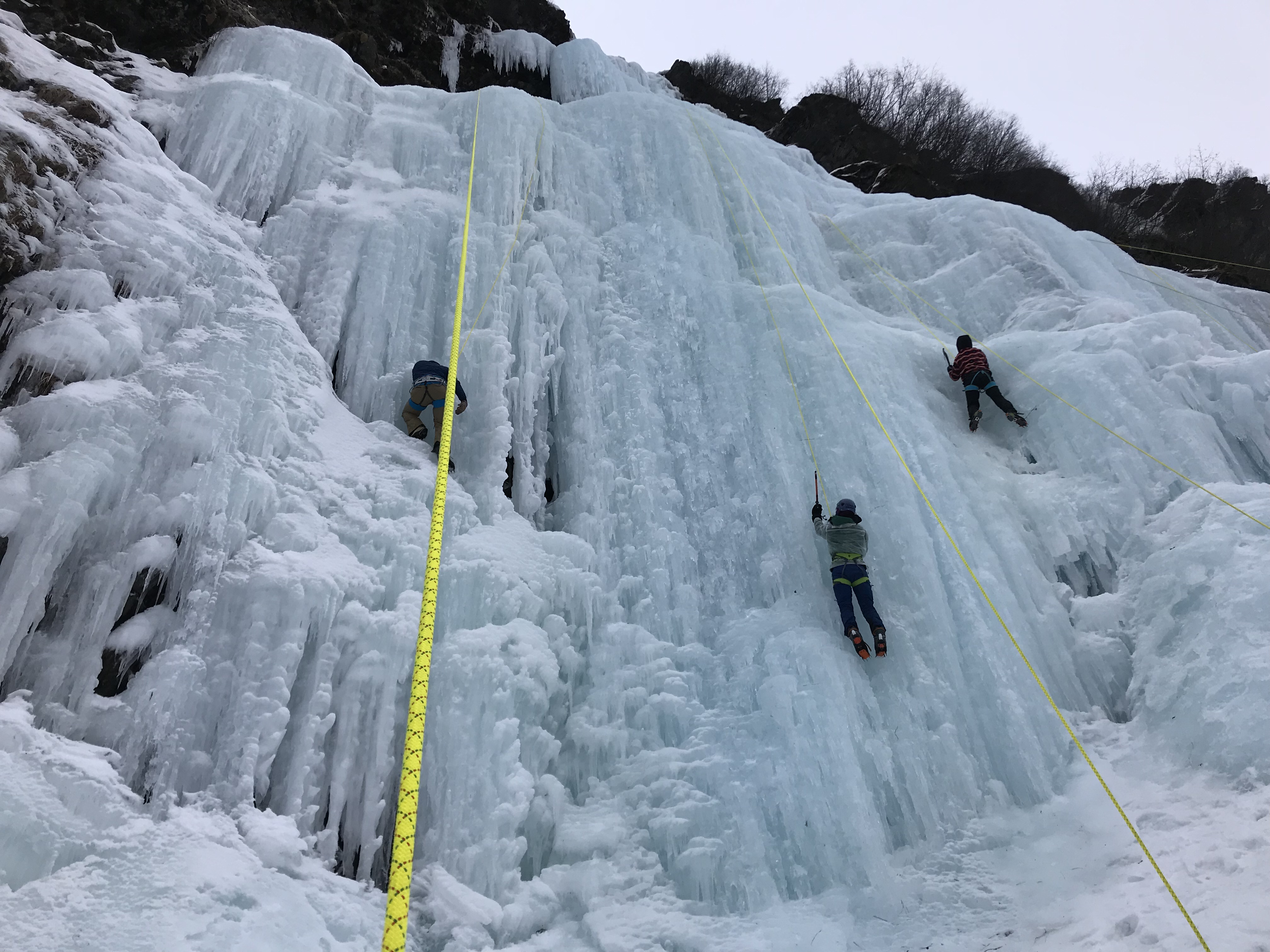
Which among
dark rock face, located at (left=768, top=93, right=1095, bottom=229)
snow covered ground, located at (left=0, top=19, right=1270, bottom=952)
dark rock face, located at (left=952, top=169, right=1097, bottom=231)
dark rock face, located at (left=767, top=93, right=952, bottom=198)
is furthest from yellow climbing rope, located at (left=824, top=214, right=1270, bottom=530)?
dark rock face, located at (left=952, top=169, right=1097, bottom=231)

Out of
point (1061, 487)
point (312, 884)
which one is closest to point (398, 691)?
point (312, 884)

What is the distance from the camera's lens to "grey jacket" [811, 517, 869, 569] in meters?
4.20

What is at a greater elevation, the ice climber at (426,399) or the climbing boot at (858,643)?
the ice climber at (426,399)

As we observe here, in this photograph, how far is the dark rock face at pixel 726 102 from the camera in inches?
590

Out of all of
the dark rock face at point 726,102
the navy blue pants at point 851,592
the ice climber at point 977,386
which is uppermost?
the dark rock face at point 726,102

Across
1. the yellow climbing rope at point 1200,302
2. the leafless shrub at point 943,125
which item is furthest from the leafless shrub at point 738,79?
the yellow climbing rope at point 1200,302

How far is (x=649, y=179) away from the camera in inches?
271

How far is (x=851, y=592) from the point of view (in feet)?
13.8

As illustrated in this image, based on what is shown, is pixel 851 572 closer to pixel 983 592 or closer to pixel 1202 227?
pixel 983 592

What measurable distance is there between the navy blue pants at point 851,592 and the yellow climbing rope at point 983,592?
73 cm

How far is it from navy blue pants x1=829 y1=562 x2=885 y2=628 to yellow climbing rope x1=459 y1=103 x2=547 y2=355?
2964 mm

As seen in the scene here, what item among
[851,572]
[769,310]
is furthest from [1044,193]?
[851,572]

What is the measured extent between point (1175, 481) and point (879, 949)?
372cm

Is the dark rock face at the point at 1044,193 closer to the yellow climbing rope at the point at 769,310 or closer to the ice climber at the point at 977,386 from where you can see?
the yellow climbing rope at the point at 769,310
